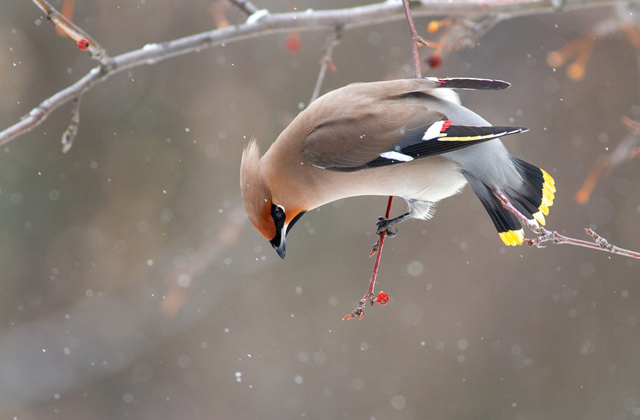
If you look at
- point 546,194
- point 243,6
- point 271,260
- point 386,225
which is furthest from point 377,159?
point 271,260

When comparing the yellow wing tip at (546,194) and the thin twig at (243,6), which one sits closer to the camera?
the yellow wing tip at (546,194)

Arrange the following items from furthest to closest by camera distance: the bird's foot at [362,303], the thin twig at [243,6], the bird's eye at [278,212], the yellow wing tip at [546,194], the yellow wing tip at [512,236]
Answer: the thin twig at [243,6]
the yellow wing tip at [546,194]
the bird's eye at [278,212]
the yellow wing tip at [512,236]
the bird's foot at [362,303]

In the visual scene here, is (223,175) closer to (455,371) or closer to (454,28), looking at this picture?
(455,371)

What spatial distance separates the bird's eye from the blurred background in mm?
3743

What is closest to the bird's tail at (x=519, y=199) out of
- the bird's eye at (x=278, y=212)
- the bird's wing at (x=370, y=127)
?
the bird's wing at (x=370, y=127)

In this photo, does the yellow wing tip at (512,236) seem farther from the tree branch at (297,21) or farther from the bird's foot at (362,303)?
the tree branch at (297,21)

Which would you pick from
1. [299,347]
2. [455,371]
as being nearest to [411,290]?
[455,371]

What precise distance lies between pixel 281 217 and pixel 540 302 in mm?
4822

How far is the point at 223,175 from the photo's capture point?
6988mm

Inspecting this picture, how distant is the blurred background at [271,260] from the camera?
19.6 feet

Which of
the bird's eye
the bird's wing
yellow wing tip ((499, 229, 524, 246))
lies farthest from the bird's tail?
the bird's eye

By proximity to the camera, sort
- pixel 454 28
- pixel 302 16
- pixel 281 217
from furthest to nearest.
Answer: pixel 454 28 → pixel 302 16 → pixel 281 217

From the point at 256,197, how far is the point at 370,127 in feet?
1.69

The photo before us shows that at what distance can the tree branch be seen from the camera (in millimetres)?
2264
